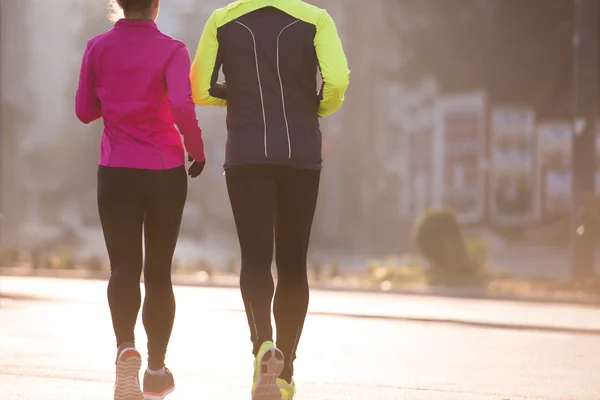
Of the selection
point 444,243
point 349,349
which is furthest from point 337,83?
point 444,243

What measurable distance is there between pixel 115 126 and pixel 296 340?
1303mm

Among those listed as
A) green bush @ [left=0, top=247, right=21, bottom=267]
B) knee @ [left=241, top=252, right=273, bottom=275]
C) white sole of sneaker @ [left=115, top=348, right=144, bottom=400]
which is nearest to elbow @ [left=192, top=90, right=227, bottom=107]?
knee @ [left=241, top=252, right=273, bottom=275]

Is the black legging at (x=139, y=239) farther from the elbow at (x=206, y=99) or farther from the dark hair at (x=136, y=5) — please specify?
the dark hair at (x=136, y=5)

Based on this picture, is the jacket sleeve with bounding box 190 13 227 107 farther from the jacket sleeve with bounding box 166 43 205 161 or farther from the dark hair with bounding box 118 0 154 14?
the dark hair with bounding box 118 0 154 14

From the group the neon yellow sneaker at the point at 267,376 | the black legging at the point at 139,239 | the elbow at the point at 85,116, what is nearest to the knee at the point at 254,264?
the black legging at the point at 139,239

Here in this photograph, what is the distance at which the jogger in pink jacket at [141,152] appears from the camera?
571 centimetres

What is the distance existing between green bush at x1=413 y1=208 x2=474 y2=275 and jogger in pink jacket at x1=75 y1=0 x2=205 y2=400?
40.5 ft

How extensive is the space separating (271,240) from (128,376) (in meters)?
0.91

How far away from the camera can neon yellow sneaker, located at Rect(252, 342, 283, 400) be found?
17.9ft

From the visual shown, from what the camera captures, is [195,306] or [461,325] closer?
[461,325]

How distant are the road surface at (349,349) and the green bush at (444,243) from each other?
2620 mm

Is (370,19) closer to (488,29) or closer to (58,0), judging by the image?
(488,29)

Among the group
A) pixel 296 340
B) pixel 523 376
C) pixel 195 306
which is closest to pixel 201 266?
pixel 195 306

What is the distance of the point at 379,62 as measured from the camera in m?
28.7
